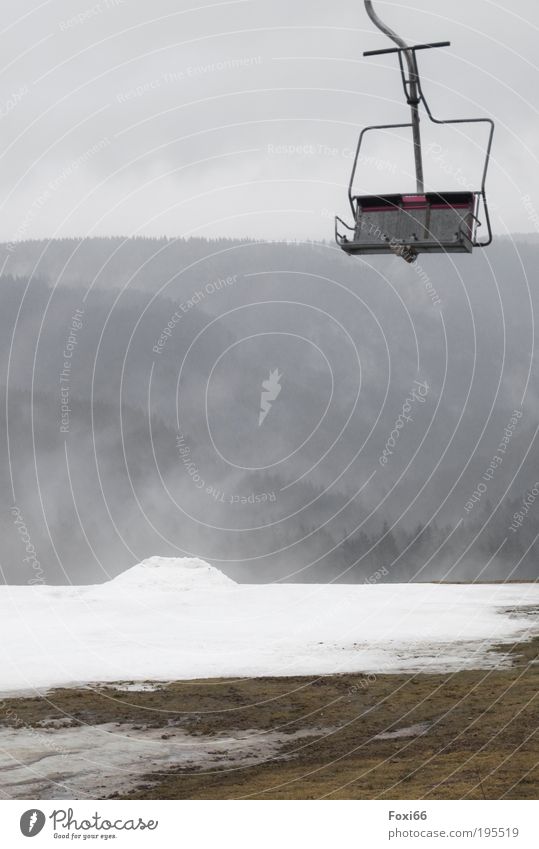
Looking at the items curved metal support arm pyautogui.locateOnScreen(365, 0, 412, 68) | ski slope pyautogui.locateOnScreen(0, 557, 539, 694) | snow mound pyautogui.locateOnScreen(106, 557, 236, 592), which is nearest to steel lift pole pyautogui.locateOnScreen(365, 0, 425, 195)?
curved metal support arm pyautogui.locateOnScreen(365, 0, 412, 68)

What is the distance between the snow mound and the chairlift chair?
118 feet

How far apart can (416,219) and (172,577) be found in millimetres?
38459

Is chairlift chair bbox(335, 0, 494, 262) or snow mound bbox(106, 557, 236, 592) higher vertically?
chairlift chair bbox(335, 0, 494, 262)

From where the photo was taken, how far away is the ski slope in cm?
3350

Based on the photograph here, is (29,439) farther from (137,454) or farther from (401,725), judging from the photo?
(401,725)

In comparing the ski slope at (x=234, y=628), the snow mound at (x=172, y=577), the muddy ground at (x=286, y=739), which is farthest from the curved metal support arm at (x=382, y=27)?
the snow mound at (x=172, y=577)

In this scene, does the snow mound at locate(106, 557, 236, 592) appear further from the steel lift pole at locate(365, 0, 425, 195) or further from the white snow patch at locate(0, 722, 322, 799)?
Answer: the steel lift pole at locate(365, 0, 425, 195)

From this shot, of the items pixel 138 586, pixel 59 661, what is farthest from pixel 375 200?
pixel 138 586

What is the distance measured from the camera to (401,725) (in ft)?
86.8

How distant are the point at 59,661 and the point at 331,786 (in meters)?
15.4

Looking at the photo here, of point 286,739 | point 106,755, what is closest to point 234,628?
point 286,739

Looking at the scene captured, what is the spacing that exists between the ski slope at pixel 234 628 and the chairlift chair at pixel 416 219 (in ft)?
58.2

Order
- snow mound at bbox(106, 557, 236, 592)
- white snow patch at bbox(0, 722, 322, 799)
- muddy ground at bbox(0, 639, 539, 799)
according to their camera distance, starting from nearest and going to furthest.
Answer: muddy ground at bbox(0, 639, 539, 799) → white snow patch at bbox(0, 722, 322, 799) → snow mound at bbox(106, 557, 236, 592)

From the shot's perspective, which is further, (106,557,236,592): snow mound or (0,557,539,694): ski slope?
(106,557,236,592): snow mound
